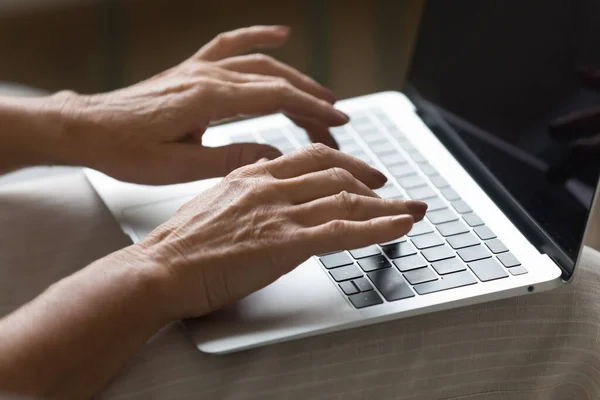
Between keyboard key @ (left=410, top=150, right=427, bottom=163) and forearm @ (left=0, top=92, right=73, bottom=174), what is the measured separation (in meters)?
0.39

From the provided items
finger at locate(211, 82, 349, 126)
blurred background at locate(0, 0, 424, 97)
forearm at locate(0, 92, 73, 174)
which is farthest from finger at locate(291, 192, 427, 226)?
blurred background at locate(0, 0, 424, 97)

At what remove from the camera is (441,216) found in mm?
833

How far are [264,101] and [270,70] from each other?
0.32 feet

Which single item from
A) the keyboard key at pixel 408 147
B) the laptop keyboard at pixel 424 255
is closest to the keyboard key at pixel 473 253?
the laptop keyboard at pixel 424 255

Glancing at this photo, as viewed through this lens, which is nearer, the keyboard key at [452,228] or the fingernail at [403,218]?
the fingernail at [403,218]

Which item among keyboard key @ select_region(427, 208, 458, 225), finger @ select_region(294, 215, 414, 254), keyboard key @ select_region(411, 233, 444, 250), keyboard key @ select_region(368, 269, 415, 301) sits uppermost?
finger @ select_region(294, 215, 414, 254)

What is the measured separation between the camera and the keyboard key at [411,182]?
2.95ft

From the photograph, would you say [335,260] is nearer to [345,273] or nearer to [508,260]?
[345,273]

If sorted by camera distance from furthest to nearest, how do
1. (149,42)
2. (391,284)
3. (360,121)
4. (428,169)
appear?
(149,42), (360,121), (428,169), (391,284)

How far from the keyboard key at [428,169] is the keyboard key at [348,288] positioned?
237 mm

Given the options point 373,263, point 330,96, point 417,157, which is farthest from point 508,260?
point 330,96

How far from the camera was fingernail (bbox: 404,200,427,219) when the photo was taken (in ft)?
2.41

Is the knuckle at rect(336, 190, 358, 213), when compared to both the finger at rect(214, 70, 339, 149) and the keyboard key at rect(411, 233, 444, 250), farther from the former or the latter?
the finger at rect(214, 70, 339, 149)

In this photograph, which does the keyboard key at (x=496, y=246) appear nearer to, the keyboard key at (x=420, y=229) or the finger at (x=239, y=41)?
the keyboard key at (x=420, y=229)
